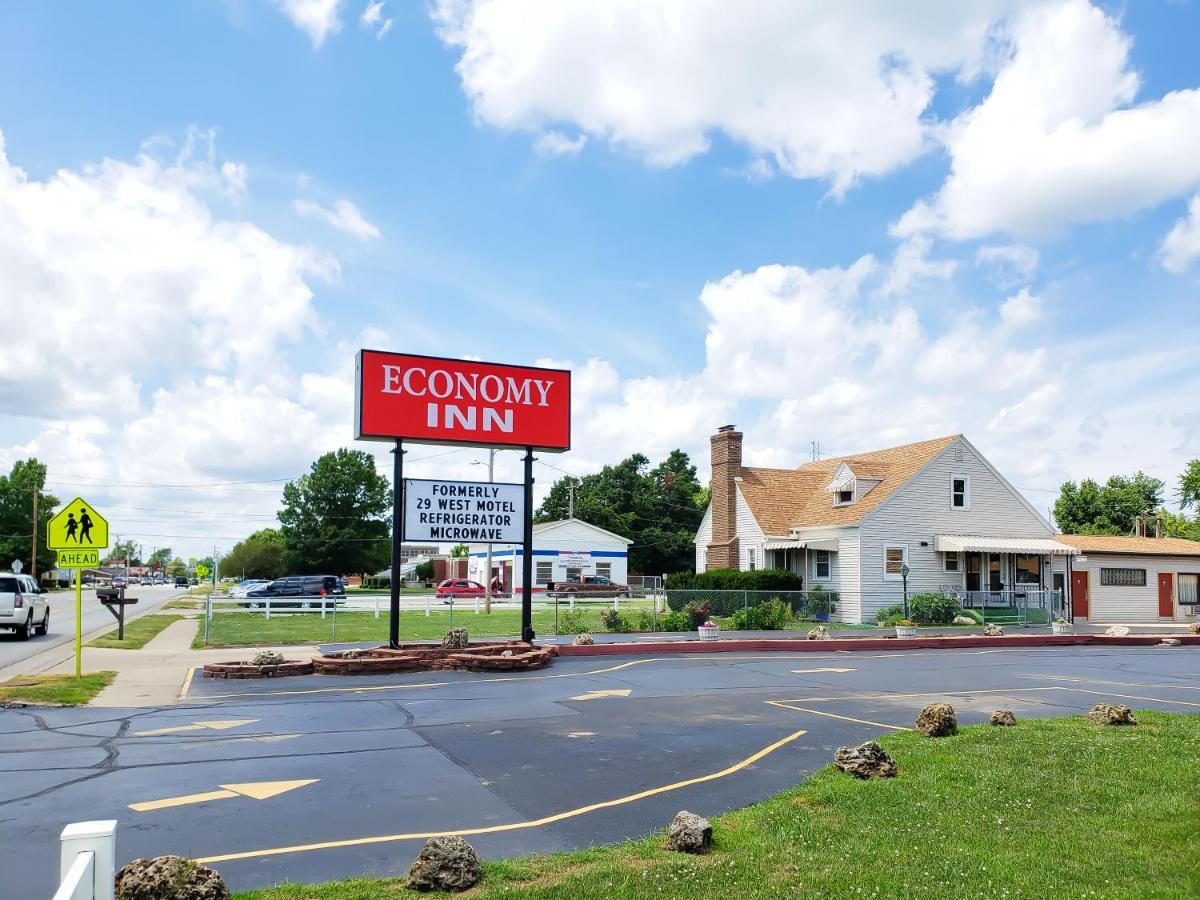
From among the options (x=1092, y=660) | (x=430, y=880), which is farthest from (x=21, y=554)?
(x=430, y=880)

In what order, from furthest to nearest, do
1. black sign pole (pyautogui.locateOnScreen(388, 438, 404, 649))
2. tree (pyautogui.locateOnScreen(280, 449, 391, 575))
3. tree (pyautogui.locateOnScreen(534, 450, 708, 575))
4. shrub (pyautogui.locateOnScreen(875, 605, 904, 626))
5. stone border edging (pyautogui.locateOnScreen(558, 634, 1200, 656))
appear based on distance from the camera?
tree (pyautogui.locateOnScreen(280, 449, 391, 575)), tree (pyautogui.locateOnScreen(534, 450, 708, 575)), shrub (pyautogui.locateOnScreen(875, 605, 904, 626)), stone border edging (pyautogui.locateOnScreen(558, 634, 1200, 656)), black sign pole (pyautogui.locateOnScreen(388, 438, 404, 649))

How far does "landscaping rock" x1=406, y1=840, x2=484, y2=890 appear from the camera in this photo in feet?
18.2

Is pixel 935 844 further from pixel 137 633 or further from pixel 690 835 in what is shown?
pixel 137 633

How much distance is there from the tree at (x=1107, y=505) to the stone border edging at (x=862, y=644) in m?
39.7

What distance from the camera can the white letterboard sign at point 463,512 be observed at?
20.6 metres

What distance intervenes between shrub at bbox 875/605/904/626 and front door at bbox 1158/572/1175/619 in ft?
42.1

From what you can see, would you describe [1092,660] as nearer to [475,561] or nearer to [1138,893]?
[1138,893]

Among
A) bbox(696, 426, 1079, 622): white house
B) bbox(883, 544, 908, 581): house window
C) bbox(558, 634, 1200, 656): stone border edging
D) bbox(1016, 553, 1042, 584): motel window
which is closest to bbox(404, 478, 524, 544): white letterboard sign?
bbox(558, 634, 1200, 656): stone border edging

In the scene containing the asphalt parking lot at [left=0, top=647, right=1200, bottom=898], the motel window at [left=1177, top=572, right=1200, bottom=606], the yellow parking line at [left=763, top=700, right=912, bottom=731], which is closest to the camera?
the asphalt parking lot at [left=0, top=647, right=1200, bottom=898]

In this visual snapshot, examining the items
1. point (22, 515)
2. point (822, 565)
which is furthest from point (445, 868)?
point (22, 515)

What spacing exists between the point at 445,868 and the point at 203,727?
7.38 metres

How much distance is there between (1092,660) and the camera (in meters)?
22.9

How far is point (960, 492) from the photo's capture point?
37.3 m

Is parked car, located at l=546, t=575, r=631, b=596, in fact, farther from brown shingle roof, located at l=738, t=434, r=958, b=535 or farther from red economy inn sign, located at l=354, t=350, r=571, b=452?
red economy inn sign, located at l=354, t=350, r=571, b=452
